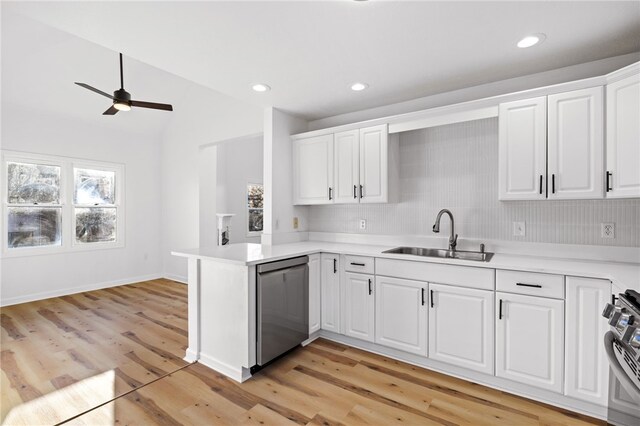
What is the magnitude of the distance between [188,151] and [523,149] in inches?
197

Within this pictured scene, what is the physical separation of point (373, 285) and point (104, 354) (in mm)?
2525

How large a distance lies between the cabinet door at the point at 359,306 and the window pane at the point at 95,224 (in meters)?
4.59

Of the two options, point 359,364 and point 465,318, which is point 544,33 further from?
point 359,364

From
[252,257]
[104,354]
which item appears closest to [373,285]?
[252,257]

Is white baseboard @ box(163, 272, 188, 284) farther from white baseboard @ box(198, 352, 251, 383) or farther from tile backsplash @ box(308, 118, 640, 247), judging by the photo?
tile backsplash @ box(308, 118, 640, 247)

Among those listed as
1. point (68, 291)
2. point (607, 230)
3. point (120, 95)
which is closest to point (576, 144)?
point (607, 230)

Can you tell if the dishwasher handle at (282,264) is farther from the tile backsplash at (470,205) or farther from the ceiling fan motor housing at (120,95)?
the ceiling fan motor housing at (120,95)

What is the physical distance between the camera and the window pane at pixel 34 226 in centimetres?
436

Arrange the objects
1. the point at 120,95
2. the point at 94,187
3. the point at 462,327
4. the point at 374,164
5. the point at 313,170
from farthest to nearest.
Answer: the point at 94,187 < the point at 313,170 < the point at 120,95 < the point at 374,164 < the point at 462,327

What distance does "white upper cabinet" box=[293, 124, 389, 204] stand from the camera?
10.2 feet

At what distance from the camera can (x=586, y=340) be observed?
192 cm

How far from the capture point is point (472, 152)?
2.87m

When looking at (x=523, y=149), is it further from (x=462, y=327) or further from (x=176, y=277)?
(x=176, y=277)

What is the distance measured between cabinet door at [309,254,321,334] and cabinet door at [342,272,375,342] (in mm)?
282
